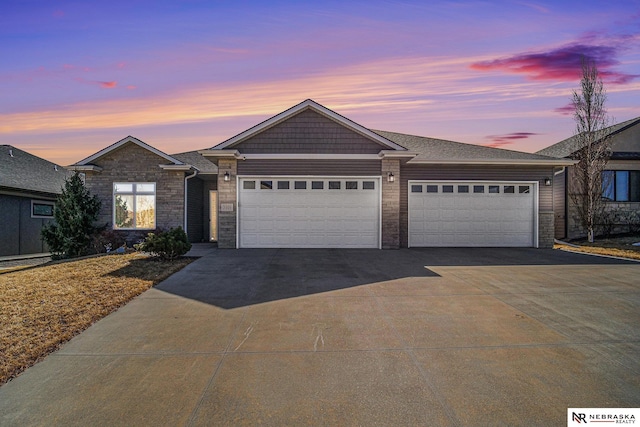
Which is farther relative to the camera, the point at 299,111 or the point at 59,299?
the point at 299,111

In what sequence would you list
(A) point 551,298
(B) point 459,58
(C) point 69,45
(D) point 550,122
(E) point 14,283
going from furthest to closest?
(D) point 550,122
(B) point 459,58
(C) point 69,45
(E) point 14,283
(A) point 551,298

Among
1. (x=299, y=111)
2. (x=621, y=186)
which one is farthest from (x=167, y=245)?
(x=621, y=186)

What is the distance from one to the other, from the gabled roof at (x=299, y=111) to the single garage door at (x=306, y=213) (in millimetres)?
1351

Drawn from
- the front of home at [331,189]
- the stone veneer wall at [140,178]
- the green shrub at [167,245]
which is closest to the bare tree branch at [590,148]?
the front of home at [331,189]

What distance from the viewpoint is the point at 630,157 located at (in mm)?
17906

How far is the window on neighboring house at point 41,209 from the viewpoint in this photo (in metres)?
16.8

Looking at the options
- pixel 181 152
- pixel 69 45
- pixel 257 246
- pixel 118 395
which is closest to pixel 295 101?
pixel 257 246

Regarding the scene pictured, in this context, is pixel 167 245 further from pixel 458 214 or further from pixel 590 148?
pixel 590 148

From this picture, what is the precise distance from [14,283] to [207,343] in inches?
245

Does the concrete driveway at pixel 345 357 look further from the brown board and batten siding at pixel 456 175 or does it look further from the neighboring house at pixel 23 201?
the neighboring house at pixel 23 201

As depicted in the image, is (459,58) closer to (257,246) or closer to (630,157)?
(257,246)

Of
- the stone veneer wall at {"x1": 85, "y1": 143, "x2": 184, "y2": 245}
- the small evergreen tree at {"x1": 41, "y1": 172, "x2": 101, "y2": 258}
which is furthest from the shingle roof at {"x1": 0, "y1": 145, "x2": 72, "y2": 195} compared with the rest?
the small evergreen tree at {"x1": 41, "y1": 172, "x2": 101, "y2": 258}

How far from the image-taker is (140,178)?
46.7ft

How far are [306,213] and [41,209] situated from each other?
1464cm
